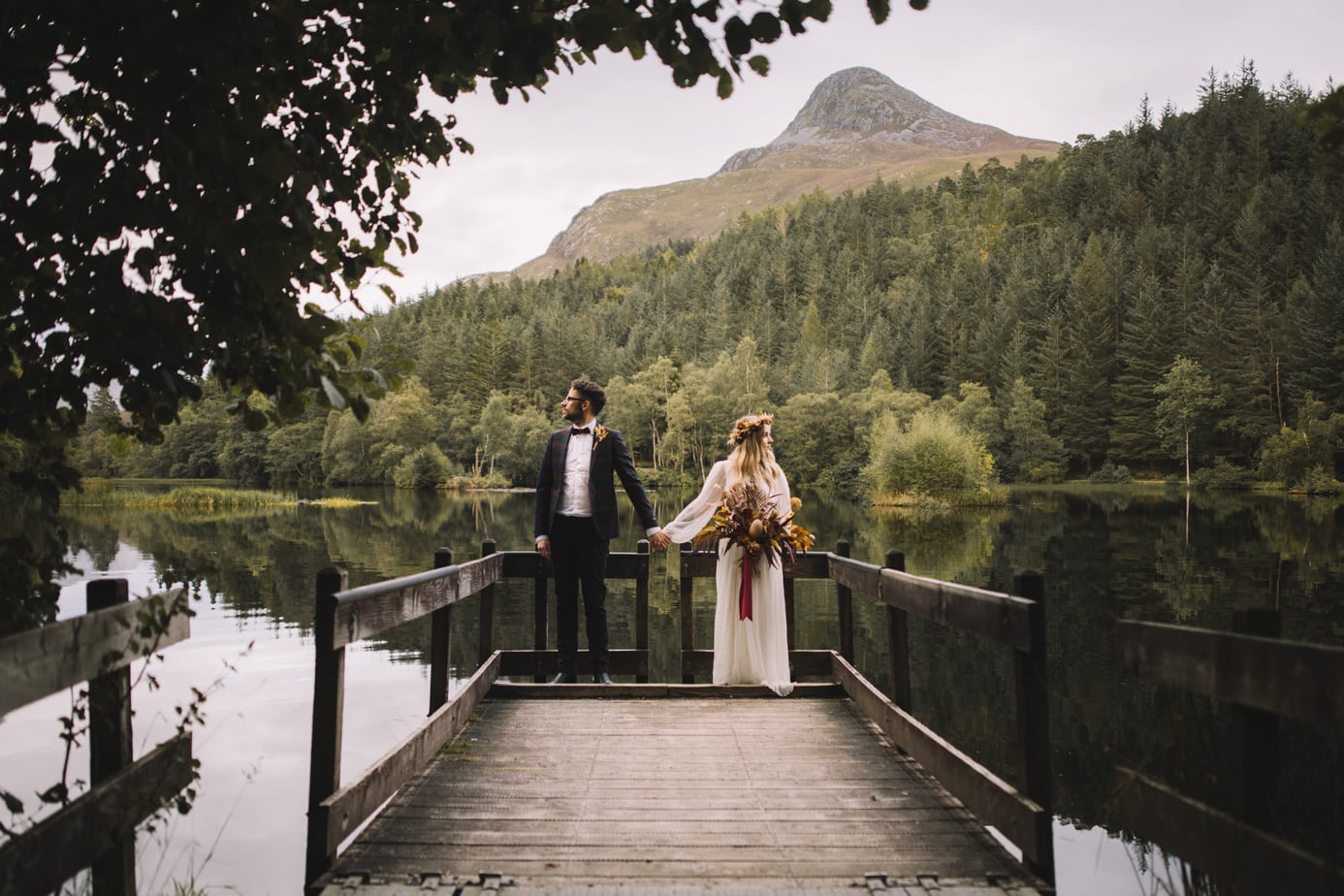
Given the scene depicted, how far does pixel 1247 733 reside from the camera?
2838 mm

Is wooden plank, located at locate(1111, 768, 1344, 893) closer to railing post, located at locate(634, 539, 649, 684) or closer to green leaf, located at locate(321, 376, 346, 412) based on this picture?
green leaf, located at locate(321, 376, 346, 412)

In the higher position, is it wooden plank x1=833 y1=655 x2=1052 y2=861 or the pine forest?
the pine forest

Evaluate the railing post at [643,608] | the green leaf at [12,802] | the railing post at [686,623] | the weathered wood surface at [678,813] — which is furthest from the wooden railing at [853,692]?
the railing post at [686,623]

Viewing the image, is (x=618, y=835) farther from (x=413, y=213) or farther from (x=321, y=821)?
(x=413, y=213)

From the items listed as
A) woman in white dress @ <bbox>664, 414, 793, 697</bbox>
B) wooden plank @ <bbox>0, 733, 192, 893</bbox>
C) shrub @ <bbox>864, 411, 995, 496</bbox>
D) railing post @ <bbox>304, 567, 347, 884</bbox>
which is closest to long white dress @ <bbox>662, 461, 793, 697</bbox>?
woman in white dress @ <bbox>664, 414, 793, 697</bbox>

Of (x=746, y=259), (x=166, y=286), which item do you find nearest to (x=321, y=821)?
(x=166, y=286)

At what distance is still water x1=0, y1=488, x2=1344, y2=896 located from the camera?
7270 mm

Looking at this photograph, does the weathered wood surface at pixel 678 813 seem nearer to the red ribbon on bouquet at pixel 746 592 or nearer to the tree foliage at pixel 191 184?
the red ribbon on bouquet at pixel 746 592

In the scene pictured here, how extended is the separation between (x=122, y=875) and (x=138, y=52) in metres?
2.89

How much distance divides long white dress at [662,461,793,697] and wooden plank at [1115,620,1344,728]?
3.77 meters

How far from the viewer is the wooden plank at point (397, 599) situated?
373cm

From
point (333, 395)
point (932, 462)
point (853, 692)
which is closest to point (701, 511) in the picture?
point (853, 692)

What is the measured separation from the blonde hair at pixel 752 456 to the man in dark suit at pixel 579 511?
864 mm

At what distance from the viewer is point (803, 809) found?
4332mm
